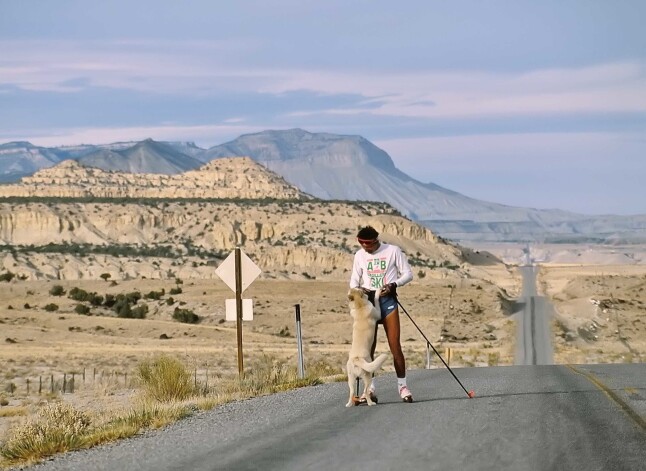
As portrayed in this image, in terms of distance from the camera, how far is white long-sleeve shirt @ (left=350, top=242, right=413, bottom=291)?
13344 millimetres

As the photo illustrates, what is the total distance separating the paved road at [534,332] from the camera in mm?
48194

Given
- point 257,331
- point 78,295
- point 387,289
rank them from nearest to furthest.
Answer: point 387,289
point 257,331
point 78,295

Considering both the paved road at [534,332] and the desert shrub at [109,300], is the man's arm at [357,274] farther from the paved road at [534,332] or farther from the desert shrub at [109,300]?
the desert shrub at [109,300]

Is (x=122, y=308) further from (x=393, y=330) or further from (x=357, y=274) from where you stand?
(x=393, y=330)

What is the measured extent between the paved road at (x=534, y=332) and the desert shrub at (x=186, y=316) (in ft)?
68.6

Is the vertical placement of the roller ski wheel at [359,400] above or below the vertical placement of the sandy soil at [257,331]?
above

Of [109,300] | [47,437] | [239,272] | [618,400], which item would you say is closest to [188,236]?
[109,300]

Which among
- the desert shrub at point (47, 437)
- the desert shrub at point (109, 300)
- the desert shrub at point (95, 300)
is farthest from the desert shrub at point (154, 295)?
the desert shrub at point (47, 437)

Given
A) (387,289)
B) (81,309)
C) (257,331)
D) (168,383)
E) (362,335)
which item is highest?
(387,289)

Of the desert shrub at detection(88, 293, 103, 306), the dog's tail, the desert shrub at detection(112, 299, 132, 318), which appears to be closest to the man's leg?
the dog's tail

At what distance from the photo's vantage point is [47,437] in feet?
35.6

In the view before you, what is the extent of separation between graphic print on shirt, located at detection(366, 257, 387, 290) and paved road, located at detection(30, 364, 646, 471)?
1.48 metres

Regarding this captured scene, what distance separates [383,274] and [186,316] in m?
59.9

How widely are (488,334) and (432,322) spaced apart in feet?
19.7
